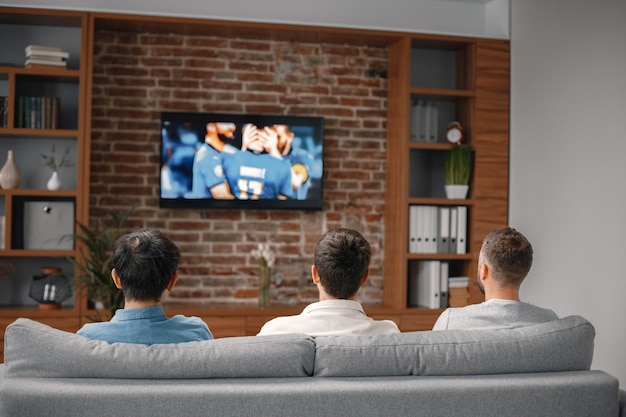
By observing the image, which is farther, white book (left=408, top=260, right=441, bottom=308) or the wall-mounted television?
white book (left=408, top=260, right=441, bottom=308)

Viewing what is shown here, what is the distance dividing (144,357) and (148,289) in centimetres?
38

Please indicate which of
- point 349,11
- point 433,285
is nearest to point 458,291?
point 433,285

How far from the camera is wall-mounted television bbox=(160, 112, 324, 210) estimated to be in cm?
534

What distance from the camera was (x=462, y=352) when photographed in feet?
7.52

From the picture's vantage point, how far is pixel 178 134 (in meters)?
5.34

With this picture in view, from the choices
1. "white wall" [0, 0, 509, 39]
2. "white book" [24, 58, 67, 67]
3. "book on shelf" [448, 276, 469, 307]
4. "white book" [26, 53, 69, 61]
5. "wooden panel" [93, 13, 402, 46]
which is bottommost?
"book on shelf" [448, 276, 469, 307]

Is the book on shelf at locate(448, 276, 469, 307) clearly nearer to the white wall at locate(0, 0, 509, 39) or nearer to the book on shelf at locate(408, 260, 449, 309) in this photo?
the book on shelf at locate(408, 260, 449, 309)

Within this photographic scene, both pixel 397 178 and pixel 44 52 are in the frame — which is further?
pixel 397 178

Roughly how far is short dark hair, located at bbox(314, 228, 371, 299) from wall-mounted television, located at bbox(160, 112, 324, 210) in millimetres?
2665

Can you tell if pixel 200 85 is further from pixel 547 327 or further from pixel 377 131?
pixel 547 327

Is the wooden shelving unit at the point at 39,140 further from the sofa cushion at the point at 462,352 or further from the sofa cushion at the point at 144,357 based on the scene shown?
the sofa cushion at the point at 462,352

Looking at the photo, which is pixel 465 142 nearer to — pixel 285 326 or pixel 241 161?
pixel 241 161

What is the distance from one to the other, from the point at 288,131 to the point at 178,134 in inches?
30.3

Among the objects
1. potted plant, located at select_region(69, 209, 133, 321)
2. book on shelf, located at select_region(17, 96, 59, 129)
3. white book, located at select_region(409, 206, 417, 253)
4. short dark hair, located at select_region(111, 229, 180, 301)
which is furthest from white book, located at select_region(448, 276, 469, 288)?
short dark hair, located at select_region(111, 229, 180, 301)
